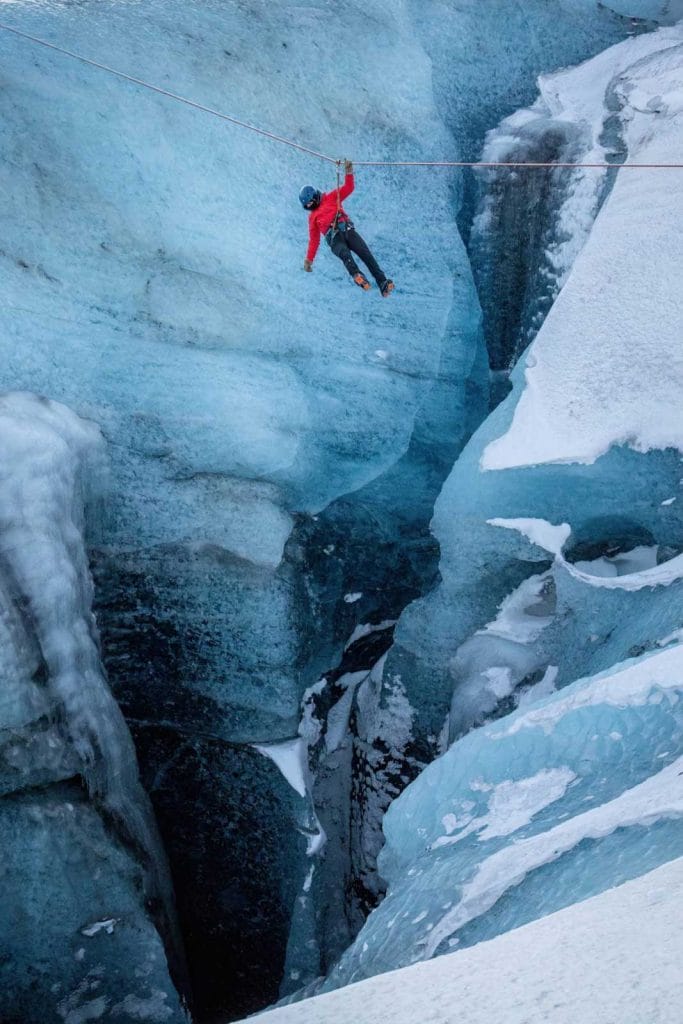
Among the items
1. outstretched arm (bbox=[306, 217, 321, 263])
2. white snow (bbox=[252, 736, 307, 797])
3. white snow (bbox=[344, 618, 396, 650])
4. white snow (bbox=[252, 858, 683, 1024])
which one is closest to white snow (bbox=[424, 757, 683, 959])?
white snow (bbox=[252, 858, 683, 1024])

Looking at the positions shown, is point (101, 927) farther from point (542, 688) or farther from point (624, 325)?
point (624, 325)

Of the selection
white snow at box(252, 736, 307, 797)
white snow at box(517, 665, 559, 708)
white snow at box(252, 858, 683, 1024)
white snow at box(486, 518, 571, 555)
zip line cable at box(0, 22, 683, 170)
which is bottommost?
white snow at box(252, 736, 307, 797)

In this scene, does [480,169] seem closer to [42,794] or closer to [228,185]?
[228,185]

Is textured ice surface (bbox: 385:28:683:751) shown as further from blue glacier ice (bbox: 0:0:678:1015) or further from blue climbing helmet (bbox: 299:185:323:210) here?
blue climbing helmet (bbox: 299:185:323:210)

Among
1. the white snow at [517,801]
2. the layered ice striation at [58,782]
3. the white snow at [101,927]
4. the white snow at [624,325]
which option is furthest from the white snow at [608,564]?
the white snow at [101,927]

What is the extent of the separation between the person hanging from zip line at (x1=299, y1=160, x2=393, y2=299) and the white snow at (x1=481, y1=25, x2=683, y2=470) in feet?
2.78

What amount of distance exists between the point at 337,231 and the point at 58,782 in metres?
2.63

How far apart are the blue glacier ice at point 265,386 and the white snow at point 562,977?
1.83 meters

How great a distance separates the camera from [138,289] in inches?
160

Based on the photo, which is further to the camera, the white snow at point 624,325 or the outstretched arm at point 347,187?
the white snow at point 624,325

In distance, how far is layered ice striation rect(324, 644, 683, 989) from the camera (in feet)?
8.36

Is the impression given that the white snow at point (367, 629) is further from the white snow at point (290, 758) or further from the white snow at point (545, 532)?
the white snow at point (545, 532)

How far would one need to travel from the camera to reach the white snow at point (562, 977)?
5.26ft

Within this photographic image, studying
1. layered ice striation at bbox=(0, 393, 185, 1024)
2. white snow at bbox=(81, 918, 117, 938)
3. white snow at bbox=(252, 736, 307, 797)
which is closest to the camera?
layered ice striation at bbox=(0, 393, 185, 1024)
